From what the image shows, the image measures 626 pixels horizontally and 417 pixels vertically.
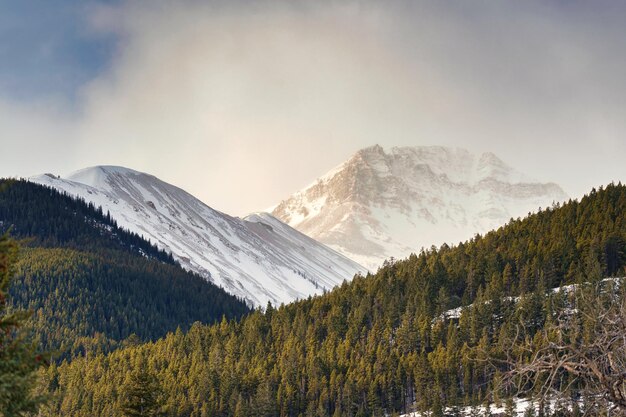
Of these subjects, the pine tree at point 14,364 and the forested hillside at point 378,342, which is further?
the forested hillside at point 378,342

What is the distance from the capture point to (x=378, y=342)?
519ft

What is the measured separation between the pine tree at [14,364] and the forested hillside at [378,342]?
3997 inches

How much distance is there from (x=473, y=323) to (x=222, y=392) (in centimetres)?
5370

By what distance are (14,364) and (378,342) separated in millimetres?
148213

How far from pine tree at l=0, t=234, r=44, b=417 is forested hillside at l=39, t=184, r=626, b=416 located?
101511mm

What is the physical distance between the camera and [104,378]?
145 meters

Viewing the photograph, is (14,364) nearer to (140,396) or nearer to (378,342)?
(140,396)

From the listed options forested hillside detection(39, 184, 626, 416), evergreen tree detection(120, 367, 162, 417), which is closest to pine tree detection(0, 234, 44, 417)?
evergreen tree detection(120, 367, 162, 417)

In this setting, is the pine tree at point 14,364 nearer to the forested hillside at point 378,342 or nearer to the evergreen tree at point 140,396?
the evergreen tree at point 140,396

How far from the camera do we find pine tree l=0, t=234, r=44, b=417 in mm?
13305

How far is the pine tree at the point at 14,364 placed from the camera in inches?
524

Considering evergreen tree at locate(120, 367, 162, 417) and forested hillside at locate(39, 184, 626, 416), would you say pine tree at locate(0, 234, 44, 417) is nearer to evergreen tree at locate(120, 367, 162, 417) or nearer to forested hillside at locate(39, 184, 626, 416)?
evergreen tree at locate(120, 367, 162, 417)

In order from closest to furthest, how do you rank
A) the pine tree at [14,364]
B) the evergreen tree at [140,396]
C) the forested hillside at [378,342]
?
1. the pine tree at [14,364]
2. the evergreen tree at [140,396]
3. the forested hillside at [378,342]

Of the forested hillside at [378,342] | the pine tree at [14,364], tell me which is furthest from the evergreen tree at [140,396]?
the forested hillside at [378,342]
